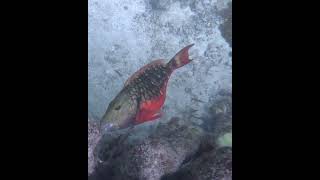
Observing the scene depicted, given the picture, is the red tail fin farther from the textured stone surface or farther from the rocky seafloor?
the textured stone surface

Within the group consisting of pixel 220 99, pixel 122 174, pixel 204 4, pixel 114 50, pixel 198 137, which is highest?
pixel 204 4

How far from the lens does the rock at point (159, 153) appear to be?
2275 millimetres

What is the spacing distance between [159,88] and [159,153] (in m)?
0.27

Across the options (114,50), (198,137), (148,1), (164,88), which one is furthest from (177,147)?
(148,1)

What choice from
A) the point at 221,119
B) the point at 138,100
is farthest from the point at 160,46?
the point at 221,119

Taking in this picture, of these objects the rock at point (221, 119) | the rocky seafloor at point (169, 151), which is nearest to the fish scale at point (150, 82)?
the rocky seafloor at point (169, 151)

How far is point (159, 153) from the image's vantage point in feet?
7.47

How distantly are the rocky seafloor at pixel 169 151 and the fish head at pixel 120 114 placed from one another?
0.11 ft

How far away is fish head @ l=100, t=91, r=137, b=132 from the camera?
230 cm

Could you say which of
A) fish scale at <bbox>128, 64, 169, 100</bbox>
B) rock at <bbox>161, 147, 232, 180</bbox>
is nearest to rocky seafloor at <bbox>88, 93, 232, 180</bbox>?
rock at <bbox>161, 147, 232, 180</bbox>

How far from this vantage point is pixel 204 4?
227 cm

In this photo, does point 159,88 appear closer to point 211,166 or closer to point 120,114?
point 120,114
